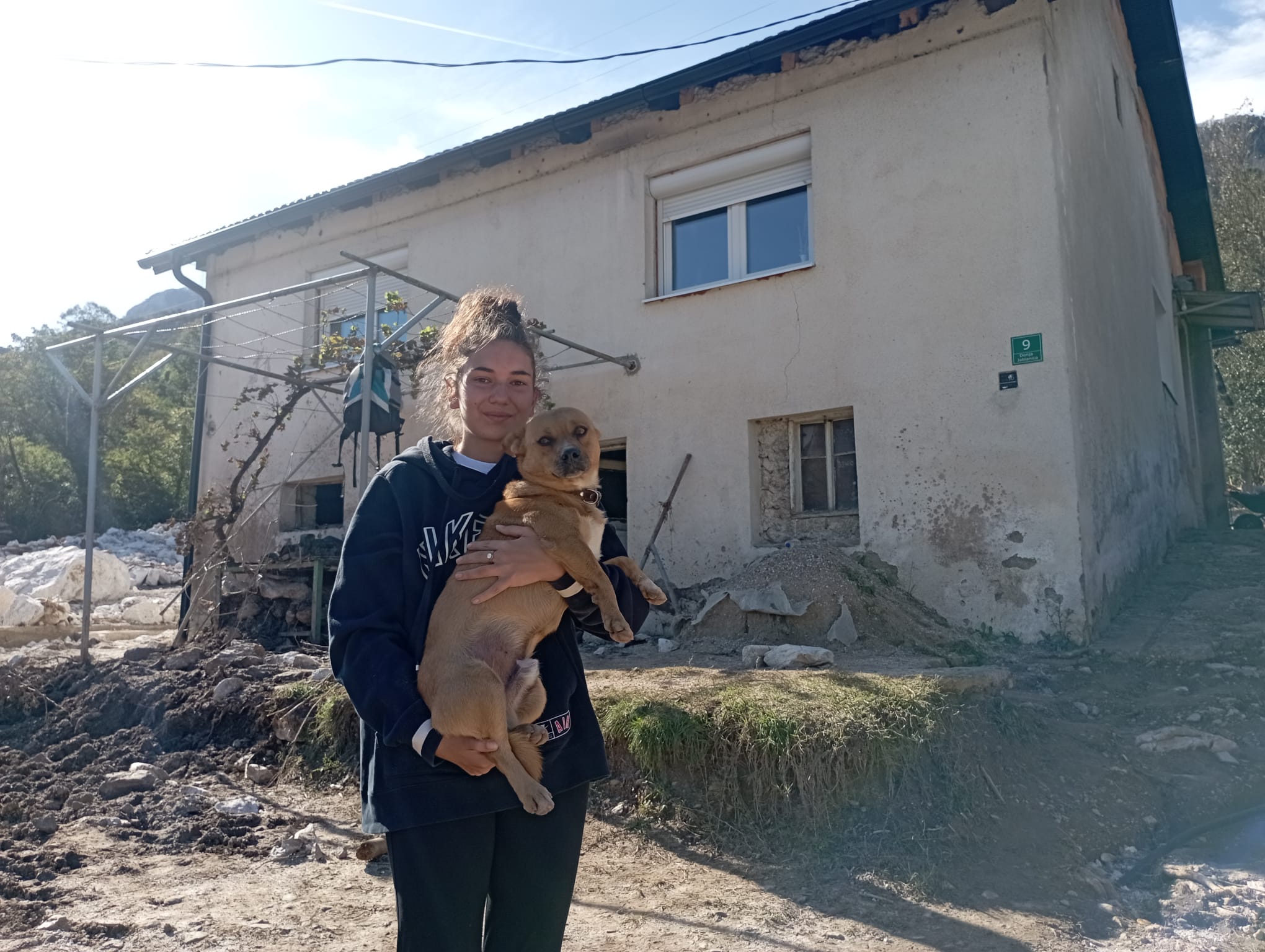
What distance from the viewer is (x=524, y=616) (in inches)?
77.4

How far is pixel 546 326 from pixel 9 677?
5.25 m

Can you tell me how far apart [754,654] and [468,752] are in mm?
4323

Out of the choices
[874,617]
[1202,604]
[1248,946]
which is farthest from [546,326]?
[1248,946]

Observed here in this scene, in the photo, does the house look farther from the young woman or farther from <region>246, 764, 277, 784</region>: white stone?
the young woman

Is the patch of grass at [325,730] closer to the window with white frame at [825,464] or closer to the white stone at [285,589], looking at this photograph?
the white stone at [285,589]

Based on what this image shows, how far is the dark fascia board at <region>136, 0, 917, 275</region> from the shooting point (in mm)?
7367

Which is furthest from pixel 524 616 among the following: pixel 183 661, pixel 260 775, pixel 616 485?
pixel 616 485

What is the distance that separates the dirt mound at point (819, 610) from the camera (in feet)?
20.6

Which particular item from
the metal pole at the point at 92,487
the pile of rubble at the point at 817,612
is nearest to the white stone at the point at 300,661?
the metal pole at the point at 92,487

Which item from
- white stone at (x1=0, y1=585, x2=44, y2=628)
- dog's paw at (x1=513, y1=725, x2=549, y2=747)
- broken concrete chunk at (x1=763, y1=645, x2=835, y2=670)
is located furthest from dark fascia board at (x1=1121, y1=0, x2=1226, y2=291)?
white stone at (x1=0, y1=585, x2=44, y2=628)

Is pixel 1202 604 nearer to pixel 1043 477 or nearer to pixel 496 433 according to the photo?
pixel 1043 477

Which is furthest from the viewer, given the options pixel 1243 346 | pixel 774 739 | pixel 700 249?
pixel 1243 346

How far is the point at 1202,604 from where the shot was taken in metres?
7.42

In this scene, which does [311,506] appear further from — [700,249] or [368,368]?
[700,249]
